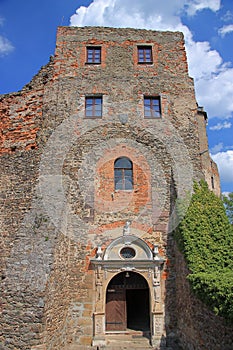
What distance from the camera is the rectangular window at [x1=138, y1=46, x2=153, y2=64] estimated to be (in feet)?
44.8

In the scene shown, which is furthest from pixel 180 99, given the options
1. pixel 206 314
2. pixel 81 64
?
pixel 206 314

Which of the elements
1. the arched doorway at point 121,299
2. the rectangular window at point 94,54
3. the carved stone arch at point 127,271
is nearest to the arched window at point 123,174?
the carved stone arch at point 127,271

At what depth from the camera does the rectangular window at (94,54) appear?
1352 cm

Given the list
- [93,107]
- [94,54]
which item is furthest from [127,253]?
[94,54]

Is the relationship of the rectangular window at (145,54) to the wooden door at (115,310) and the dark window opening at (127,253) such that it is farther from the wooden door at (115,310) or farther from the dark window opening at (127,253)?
the wooden door at (115,310)

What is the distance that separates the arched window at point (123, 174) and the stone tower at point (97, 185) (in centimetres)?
4

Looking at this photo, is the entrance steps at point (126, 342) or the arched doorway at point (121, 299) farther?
the arched doorway at point (121, 299)

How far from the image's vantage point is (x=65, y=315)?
30.3 feet

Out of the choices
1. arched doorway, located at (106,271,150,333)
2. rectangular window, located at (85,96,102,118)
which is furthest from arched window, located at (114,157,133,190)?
arched doorway, located at (106,271,150,333)

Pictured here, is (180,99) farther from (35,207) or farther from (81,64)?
(35,207)

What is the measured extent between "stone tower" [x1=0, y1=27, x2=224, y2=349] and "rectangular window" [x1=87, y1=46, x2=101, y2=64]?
5 centimetres

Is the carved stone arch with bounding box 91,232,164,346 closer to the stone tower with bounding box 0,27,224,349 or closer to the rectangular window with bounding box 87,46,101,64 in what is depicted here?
the stone tower with bounding box 0,27,224,349

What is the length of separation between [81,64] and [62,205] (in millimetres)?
7413

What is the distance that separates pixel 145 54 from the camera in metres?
13.8
